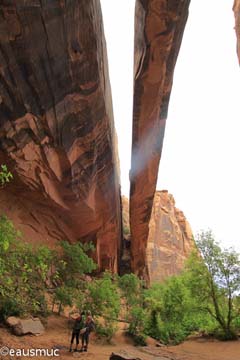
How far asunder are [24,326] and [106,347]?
2982mm

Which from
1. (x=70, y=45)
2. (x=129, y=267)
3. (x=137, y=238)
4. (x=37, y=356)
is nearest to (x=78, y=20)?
(x=70, y=45)

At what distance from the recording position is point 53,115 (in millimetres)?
9773

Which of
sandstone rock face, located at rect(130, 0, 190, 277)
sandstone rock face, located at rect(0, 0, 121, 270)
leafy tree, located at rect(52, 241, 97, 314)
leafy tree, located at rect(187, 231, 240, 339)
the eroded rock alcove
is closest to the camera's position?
sandstone rock face, located at rect(0, 0, 121, 270)

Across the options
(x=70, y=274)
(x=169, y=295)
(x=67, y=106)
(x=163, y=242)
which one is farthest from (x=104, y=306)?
(x=163, y=242)

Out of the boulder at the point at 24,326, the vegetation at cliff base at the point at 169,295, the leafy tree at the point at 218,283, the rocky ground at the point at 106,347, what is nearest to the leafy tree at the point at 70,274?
the vegetation at cliff base at the point at 169,295

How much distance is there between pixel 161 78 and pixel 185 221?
41.4m

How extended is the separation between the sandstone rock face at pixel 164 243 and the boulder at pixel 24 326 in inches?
1184

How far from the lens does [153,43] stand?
1074 cm

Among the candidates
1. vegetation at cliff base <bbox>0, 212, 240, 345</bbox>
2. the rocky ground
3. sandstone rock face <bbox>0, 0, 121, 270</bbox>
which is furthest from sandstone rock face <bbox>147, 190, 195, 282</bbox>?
sandstone rock face <bbox>0, 0, 121, 270</bbox>

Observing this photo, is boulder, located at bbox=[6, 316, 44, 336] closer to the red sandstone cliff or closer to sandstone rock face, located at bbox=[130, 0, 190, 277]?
sandstone rock face, located at bbox=[130, 0, 190, 277]

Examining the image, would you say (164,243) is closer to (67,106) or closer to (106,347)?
(106,347)

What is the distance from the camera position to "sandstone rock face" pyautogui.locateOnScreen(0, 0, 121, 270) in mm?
7539

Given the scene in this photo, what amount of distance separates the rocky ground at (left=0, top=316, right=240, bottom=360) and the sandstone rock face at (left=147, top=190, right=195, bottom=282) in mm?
25014

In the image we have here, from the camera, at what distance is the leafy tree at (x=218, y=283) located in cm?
1348
